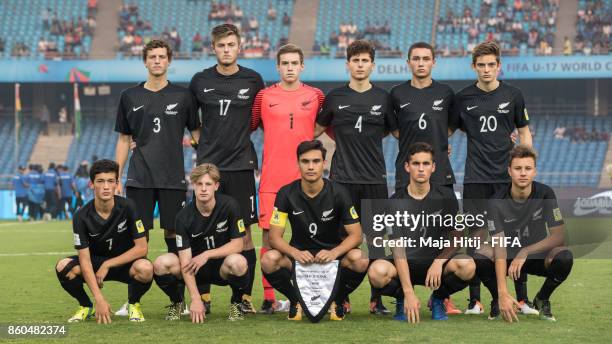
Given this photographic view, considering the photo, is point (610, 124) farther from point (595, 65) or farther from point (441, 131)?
point (441, 131)

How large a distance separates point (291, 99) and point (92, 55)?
31264 millimetres

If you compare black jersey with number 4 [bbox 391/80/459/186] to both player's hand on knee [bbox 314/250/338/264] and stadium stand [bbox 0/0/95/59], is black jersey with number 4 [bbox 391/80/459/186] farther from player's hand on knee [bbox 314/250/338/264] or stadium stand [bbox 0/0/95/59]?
stadium stand [bbox 0/0/95/59]

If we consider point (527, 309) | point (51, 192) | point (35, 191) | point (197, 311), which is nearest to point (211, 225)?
point (197, 311)

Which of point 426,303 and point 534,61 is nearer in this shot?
point 426,303

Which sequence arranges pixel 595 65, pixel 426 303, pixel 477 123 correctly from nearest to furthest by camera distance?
pixel 477 123, pixel 426 303, pixel 595 65

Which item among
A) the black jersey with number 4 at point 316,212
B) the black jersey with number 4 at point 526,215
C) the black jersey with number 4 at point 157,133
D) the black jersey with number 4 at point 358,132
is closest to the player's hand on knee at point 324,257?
the black jersey with number 4 at point 316,212

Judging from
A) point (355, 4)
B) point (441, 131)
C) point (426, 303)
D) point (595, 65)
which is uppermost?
point (355, 4)

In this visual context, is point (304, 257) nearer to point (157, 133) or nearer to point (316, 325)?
point (316, 325)

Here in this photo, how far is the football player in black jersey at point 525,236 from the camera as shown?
727 centimetres

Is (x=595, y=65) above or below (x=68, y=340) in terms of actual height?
above

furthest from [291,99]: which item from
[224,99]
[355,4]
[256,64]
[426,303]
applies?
[355,4]

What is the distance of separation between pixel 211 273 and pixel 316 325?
0.96 meters

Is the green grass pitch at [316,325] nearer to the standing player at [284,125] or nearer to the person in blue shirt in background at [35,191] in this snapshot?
the standing player at [284,125]

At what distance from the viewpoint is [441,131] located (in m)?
8.02
